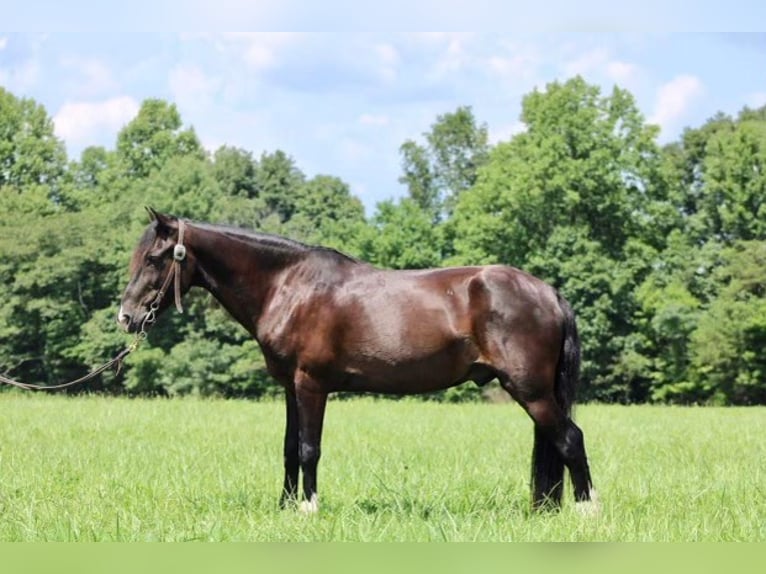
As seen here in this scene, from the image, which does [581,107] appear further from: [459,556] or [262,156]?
[459,556]

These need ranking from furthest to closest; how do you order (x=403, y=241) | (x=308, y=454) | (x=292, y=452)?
1. (x=403, y=241)
2. (x=292, y=452)
3. (x=308, y=454)

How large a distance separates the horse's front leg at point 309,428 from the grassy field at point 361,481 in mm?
316

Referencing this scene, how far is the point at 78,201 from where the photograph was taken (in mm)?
48000

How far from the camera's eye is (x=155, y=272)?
770cm

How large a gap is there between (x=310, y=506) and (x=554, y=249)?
35096 mm

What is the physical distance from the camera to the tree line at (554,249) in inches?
1545

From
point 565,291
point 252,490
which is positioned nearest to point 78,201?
point 565,291

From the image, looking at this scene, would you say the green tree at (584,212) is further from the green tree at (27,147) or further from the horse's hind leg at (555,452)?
the horse's hind leg at (555,452)

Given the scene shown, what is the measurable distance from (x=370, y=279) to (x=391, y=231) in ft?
131

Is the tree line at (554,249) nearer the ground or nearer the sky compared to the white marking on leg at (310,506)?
nearer the sky

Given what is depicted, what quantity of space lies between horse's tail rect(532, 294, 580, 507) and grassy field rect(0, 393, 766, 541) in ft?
0.69

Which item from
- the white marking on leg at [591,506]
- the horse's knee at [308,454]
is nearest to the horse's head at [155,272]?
the horse's knee at [308,454]

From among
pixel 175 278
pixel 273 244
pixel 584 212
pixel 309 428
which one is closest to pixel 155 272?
pixel 175 278

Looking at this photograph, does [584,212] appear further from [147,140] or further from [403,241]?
[147,140]
